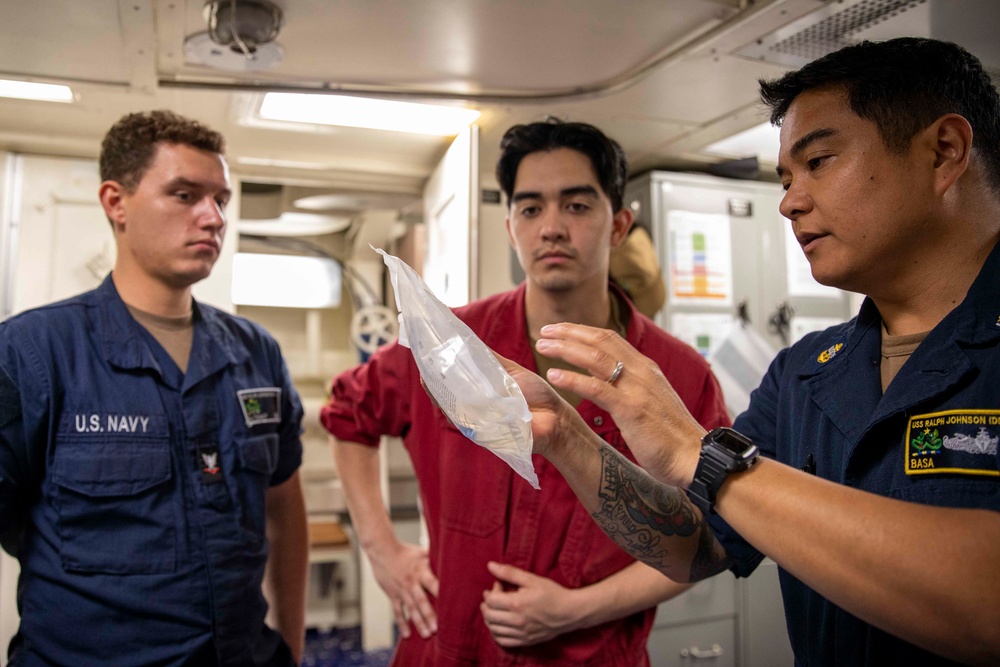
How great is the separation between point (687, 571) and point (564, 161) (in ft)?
2.93

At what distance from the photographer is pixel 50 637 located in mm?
1462

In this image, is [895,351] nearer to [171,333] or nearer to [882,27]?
[882,27]

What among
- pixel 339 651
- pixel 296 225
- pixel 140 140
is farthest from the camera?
pixel 339 651

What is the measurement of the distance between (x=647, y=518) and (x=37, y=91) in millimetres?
2017

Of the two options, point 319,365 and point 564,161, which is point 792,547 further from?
point 319,365

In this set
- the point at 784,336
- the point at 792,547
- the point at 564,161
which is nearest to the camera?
the point at 792,547

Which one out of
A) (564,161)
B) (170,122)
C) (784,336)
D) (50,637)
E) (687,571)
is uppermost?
(170,122)

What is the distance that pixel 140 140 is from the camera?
5.71 ft

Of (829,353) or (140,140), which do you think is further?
(140,140)

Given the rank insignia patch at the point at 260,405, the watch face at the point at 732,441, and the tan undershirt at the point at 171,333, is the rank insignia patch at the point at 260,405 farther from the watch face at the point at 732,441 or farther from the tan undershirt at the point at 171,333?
the watch face at the point at 732,441

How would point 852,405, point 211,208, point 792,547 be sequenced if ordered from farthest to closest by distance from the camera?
point 211,208, point 852,405, point 792,547

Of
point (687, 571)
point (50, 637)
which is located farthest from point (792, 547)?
point (50, 637)

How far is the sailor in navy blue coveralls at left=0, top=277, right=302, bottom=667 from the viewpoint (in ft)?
4.81

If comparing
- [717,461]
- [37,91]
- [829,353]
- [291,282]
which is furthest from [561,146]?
[291,282]
